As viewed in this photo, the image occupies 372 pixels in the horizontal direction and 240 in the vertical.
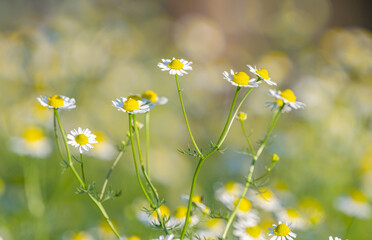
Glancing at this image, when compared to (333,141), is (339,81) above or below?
above

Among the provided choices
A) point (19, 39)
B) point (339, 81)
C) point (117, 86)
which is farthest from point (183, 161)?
point (19, 39)

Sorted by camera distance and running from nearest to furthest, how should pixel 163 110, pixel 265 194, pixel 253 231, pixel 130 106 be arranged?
pixel 130 106 → pixel 253 231 → pixel 265 194 → pixel 163 110

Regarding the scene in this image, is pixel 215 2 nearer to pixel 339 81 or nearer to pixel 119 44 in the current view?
pixel 119 44

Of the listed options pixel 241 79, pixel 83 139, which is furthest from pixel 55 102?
pixel 241 79

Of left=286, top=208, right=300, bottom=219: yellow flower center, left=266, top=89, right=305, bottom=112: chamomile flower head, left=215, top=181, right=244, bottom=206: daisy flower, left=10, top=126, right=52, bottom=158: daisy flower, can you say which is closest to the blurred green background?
left=10, top=126, right=52, bottom=158: daisy flower

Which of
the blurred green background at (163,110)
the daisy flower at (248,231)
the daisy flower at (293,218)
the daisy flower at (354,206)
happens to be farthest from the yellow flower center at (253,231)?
the daisy flower at (354,206)

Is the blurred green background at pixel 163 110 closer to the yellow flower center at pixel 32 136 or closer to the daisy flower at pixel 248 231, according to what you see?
the yellow flower center at pixel 32 136

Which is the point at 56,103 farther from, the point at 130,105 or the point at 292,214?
the point at 292,214
